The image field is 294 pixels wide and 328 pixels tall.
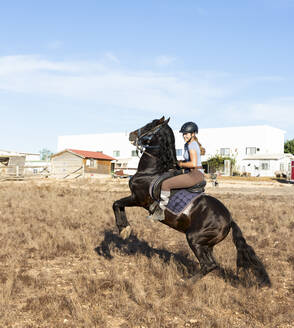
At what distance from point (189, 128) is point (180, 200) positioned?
1.27 m

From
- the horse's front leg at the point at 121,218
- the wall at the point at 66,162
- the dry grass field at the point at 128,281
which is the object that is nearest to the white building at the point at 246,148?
the wall at the point at 66,162

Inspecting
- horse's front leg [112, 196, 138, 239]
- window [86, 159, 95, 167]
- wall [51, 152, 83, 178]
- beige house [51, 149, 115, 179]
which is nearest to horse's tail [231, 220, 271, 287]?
horse's front leg [112, 196, 138, 239]

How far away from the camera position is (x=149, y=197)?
19.6ft

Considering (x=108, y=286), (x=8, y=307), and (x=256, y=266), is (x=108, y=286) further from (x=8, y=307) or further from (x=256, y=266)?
(x=256, y=266)

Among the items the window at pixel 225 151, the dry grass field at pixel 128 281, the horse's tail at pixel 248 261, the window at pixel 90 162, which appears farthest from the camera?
the window at pixel 225 151

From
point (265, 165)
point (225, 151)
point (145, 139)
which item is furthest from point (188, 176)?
point (225, 151)

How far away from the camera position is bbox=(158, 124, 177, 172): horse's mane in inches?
243

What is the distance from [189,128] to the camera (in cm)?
598

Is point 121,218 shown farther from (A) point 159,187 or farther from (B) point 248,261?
(B) point 248,261

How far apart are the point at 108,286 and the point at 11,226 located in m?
5.70

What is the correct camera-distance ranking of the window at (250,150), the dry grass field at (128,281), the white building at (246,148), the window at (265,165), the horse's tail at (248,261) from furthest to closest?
the window at (250,150) < the white building at (246,148) < the window at (265,165) < the horse's tail at (248,261) < the dry grass field at (128,281)

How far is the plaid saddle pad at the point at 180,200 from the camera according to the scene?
5730mm

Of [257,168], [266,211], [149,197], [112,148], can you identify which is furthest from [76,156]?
[149,197]

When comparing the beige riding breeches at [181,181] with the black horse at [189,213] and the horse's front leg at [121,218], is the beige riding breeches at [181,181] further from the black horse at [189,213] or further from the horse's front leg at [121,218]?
the horse's front leg at [121,218]
